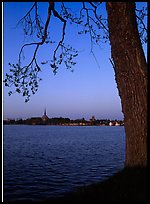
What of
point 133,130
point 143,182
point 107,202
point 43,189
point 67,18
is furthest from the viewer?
point 43,189

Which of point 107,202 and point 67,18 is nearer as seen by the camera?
point 107,202

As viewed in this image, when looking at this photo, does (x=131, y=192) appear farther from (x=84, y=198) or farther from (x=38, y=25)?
(x=38, y=25)

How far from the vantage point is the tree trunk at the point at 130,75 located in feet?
16.9

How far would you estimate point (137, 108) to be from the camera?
5184 millimetres

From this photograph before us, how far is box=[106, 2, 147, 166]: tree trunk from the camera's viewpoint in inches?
203

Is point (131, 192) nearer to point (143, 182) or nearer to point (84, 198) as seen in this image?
point (143, 182)

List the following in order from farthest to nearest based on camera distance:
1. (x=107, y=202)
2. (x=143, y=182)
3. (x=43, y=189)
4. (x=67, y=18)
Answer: (x=43, y=189) < (x=67, y=18) < (x=143, y=182) < (x=107, y=202)

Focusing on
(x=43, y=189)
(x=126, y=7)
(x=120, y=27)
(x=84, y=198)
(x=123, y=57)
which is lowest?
(x=43, y=189)

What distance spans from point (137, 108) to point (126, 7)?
203 cm

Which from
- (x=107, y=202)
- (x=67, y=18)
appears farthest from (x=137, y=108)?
(x=67, y=18)

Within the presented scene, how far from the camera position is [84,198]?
491 cm

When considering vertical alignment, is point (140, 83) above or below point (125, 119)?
above

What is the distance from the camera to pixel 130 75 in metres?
5.25

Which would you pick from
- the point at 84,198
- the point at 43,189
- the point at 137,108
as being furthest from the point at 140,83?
the point at 43,189
